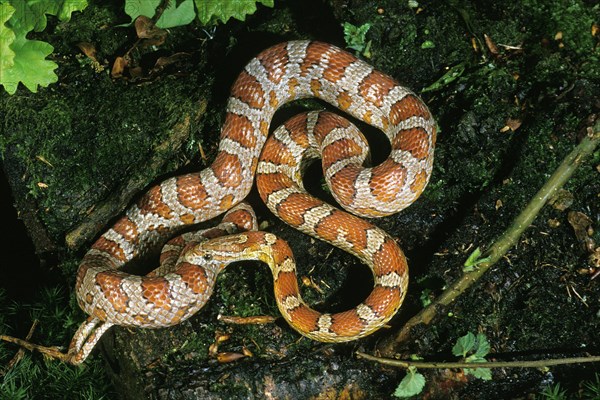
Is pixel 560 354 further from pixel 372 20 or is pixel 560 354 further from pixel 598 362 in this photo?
pixel 372 20

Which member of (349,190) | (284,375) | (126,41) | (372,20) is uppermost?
(126,41)

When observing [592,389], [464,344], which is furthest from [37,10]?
[592,389]

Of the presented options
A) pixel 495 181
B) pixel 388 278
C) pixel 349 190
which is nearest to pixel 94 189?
pixel 349 190

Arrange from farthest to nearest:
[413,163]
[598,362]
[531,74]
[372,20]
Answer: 1. [372,20]
2. [531,74]
3. [413,163]
4. [598,362]

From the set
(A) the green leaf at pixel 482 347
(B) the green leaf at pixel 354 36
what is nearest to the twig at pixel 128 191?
(B) the green leaf at pixel 354 36

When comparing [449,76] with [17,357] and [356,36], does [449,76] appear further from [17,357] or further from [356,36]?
[17,357]

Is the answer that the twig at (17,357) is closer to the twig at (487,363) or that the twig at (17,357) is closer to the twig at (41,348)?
the twig at (41,348)

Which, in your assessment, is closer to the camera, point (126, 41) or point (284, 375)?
point (284, 375)
